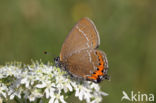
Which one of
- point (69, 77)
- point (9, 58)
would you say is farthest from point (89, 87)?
point (9, 58)

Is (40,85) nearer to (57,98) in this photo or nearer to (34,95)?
(34,95)

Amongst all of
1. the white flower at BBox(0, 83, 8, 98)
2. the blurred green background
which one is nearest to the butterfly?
the white flower at BBox(0, 83, 8, 98)

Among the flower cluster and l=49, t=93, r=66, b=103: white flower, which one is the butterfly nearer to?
the flower cluster

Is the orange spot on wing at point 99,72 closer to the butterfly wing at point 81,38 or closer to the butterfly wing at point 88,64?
the butterfly wing at point 88,64

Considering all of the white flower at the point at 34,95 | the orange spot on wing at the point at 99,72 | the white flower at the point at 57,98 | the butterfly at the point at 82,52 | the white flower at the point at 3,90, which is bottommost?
the white flower at the point at 57,98

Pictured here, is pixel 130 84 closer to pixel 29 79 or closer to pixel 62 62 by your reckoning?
pixel 62 62

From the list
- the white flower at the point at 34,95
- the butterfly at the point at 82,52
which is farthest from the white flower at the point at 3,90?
the butterfly at the point at 82,52
